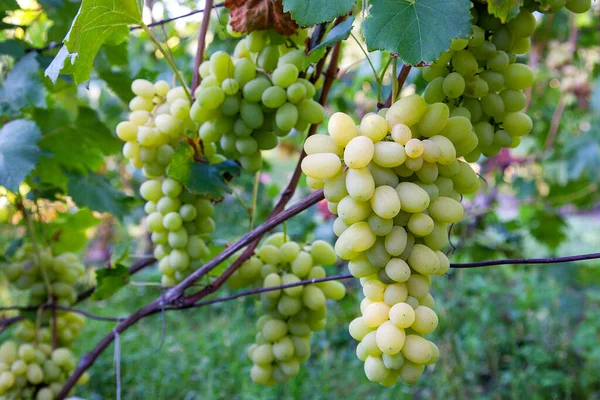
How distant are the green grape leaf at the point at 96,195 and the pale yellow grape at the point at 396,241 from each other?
0.81 metres

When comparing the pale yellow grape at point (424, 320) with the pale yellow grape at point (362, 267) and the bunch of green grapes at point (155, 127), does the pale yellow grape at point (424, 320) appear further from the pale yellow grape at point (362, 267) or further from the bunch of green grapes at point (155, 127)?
the bunch of green grapes at point (155, 127)

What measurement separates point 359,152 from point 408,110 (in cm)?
7

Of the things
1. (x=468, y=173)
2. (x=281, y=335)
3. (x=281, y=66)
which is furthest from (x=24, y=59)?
(x=468, y=173)

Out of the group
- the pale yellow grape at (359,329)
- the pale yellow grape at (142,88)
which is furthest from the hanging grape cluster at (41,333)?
the pale yellow grape at (359,329)

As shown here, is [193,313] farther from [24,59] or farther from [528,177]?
[24,59]

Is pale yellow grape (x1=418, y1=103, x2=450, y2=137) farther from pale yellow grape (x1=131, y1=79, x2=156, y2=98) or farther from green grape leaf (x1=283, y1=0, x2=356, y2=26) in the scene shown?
pale yellow grape (x1=131, y1=79, x2=156, y2=98)

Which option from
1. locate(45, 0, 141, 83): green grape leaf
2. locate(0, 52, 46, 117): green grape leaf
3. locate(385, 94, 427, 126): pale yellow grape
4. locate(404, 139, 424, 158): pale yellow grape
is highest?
locate(45, 0, 141, 83): green grape leaf

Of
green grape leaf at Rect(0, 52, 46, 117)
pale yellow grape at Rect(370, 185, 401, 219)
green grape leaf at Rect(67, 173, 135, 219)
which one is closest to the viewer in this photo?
pale yellow grape at Rect(370, 185, 401, 219)

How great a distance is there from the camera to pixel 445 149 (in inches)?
20.3

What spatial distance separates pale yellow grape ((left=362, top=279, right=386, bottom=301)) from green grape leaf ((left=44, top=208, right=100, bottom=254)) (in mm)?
937

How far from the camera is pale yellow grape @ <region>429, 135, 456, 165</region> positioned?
516 millimetres

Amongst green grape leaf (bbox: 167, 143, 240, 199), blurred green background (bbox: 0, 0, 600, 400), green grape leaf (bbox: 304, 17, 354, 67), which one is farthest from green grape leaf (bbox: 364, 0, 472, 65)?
blurred green background (bbox: 0, 0, 600, 400)

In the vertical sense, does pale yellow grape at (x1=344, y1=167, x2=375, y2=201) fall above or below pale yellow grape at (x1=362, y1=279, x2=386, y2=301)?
above

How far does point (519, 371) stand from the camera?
211 cm
